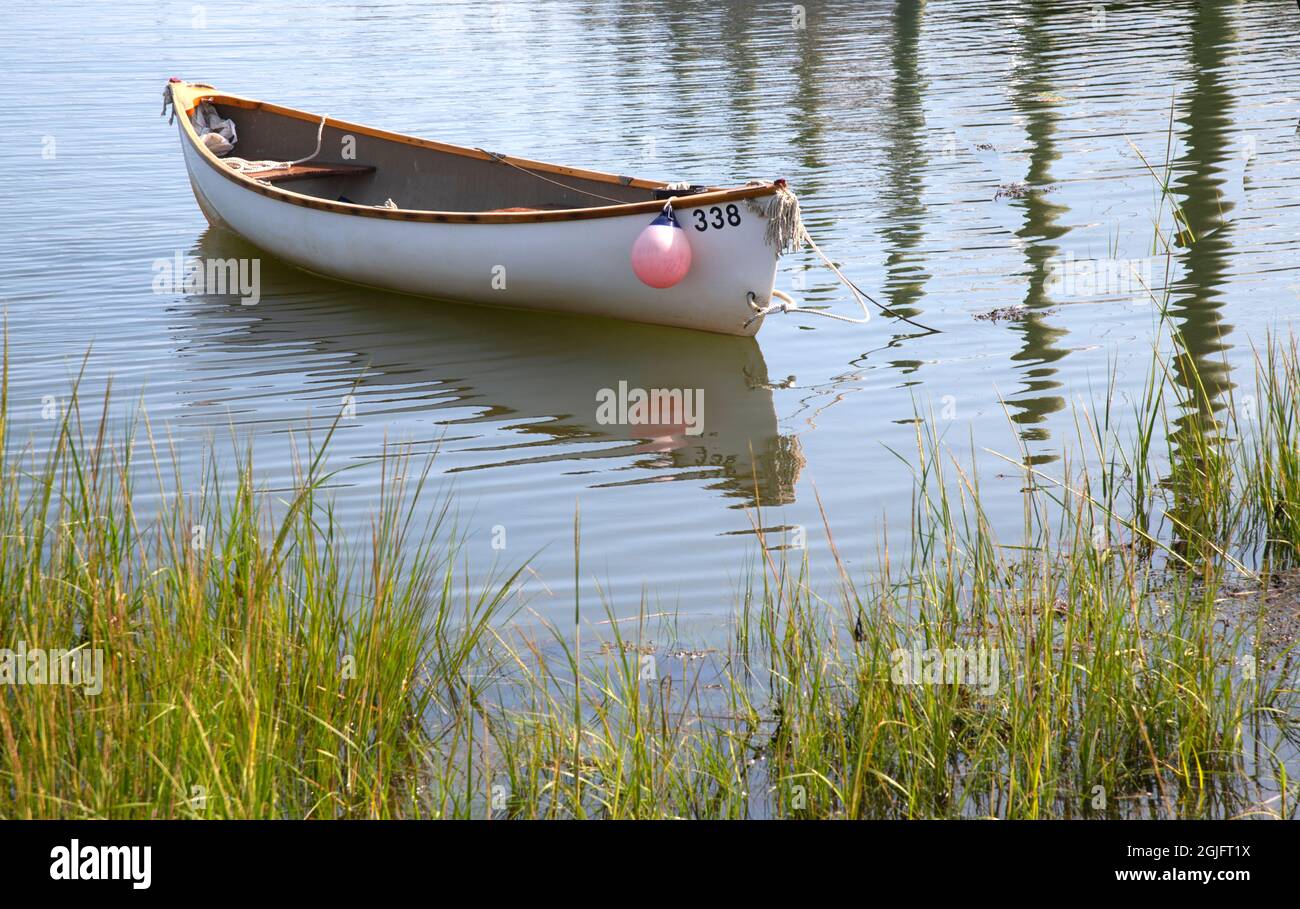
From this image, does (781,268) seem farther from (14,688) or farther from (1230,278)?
(14,688)

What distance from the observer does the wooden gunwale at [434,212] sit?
882cm

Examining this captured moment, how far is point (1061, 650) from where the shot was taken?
4.46 meters

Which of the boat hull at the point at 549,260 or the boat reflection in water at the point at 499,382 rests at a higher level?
the boat hull at the point at 549,260

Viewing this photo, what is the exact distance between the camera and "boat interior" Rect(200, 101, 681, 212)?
38.1ft

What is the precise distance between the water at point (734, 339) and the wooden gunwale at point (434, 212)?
82 centimetres

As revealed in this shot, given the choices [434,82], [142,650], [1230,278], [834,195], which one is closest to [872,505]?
[142,650]

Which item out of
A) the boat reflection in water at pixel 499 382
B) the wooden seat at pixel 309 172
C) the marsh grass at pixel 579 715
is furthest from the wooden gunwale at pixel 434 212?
the marsh grass at pixel 579 715

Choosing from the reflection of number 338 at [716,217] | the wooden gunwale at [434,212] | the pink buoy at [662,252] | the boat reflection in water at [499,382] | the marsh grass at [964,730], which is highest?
the wooden gunwale at [434,212]

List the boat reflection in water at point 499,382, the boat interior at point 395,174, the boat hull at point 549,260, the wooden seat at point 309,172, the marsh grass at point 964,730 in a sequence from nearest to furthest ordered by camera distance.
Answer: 1. the marsh grass at point 964,730
2. the boat reflection in water at point 499,382
3. the boat hull at point 549,260
4. the boat interior at point 395,174
5. the wooden seat at point 309,172

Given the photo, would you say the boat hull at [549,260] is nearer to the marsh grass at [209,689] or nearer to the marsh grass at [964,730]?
the marsh grass at [964,730]

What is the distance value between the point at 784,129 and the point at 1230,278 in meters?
8.87

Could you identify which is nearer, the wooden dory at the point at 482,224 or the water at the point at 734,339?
the water at the point at 734,339

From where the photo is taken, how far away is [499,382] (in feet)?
29.7

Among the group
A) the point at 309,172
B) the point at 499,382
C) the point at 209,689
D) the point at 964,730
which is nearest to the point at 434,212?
the point at 499,382
